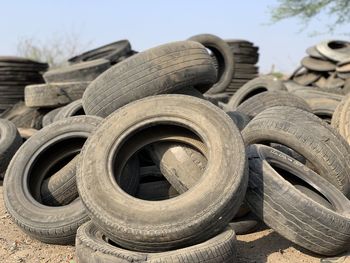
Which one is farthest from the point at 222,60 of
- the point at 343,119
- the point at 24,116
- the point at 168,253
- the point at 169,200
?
the point at 168,253

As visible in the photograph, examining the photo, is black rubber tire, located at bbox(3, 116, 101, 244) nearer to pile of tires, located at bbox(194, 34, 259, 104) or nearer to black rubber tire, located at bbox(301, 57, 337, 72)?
pile of tires, located at bbox(194, 34, 259, 104)

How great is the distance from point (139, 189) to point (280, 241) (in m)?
1.37

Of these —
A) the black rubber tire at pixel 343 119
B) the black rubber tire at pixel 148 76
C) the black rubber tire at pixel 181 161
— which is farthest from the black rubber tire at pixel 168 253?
the black rubber tire at pixel 343 119

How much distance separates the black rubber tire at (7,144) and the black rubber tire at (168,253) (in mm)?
Result: 2760

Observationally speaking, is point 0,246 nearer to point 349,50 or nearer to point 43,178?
point 43,178

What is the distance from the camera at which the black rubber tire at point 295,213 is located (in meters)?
3.52

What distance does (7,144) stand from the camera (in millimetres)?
5871

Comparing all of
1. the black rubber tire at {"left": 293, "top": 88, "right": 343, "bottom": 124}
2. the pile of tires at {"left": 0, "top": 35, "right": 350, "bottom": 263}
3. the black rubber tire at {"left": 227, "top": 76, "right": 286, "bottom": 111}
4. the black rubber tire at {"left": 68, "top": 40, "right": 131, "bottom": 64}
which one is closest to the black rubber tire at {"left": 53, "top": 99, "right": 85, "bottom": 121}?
the pile of tires at {"left": 0, "top": 35, "right": 350, "bottom": 263}

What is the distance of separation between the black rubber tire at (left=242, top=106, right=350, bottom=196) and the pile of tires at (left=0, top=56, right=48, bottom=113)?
265 inches

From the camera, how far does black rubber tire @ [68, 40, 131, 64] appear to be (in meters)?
10.4

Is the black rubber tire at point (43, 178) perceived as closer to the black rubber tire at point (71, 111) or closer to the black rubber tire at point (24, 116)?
the black rubber tire at point (71, 111)

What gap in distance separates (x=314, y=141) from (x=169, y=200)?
5.08 ft

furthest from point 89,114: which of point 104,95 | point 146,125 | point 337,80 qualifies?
point 337,80

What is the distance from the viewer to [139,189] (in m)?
4.39
